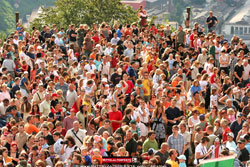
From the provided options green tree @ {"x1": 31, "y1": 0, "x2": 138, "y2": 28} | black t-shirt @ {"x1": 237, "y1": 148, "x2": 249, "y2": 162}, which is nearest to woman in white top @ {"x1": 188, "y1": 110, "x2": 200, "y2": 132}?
black t-shirt @ {"x1": 237, "y1": 148, "x2": 249, "y2": 162}

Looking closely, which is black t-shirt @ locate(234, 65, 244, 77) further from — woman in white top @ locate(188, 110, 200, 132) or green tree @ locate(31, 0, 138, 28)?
green tree @ locate(31, 0, 138, 28)

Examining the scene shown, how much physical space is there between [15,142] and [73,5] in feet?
129

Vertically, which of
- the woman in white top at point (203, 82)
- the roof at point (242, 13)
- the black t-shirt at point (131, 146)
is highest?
the roof at point (242, 13)

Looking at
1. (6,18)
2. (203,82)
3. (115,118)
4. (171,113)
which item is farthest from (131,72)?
(6,18)

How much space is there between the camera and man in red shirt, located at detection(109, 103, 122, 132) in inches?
624

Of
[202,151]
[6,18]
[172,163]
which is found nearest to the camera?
[172,163]

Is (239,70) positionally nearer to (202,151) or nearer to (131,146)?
(202,151)

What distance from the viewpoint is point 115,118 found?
52.1 ft

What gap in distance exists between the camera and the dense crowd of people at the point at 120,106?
13641mm

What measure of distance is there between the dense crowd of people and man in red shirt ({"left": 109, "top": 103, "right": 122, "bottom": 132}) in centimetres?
3

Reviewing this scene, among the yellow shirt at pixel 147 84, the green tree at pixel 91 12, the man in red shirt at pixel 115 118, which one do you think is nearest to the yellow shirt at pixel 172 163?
the man in red shirt at pixel 115 118

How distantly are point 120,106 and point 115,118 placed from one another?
159cm

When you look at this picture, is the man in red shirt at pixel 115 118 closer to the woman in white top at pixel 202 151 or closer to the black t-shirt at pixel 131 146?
the black t-shirt at pixel 131 146

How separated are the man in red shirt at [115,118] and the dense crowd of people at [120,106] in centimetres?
3
